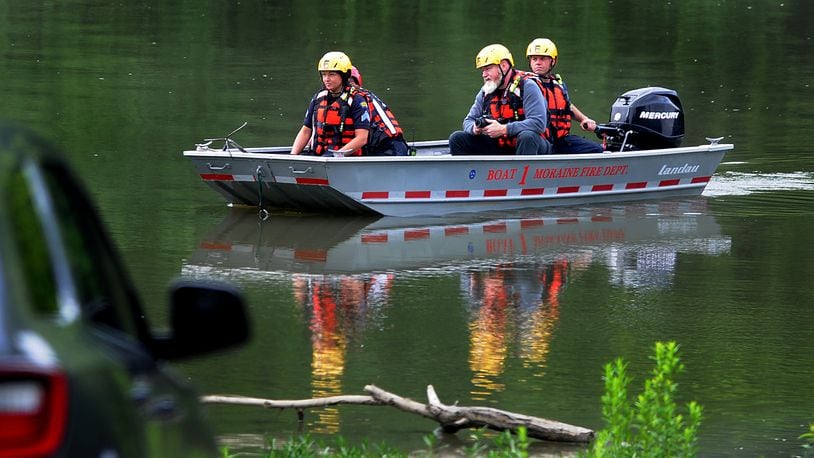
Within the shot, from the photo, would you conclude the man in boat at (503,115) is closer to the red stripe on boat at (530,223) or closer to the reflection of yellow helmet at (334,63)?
the red stripe on boat at (530,223)

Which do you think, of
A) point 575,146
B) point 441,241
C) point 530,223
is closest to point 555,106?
point 575,146

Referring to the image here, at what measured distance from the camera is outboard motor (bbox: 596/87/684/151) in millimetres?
16859

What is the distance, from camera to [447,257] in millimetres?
13234

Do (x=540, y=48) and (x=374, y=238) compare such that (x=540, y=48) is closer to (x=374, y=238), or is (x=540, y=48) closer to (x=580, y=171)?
(x=580, y=171)

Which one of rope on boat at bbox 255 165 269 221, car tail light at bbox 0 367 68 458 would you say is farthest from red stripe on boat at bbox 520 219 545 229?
car tail light at bbox 0 367 68 458

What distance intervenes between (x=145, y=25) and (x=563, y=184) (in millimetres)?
20780

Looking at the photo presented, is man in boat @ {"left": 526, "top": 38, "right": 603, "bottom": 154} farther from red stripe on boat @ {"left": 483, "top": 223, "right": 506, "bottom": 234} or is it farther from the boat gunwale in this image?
red stripe on boat @ {"left": 483, "top": 223, "right": 506, "bottom": 234}

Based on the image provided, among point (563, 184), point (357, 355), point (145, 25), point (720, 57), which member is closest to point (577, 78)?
point (720, 57)

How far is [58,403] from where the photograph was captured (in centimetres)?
203

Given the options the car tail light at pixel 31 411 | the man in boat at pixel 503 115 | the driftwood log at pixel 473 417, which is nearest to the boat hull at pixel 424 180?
the man in boat at pixel 503 115

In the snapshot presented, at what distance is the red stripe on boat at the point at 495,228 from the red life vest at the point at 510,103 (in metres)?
1.05

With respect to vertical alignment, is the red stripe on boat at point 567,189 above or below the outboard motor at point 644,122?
below

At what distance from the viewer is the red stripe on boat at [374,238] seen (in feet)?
45.6

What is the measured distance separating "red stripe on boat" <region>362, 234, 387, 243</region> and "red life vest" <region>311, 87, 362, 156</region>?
113cm
